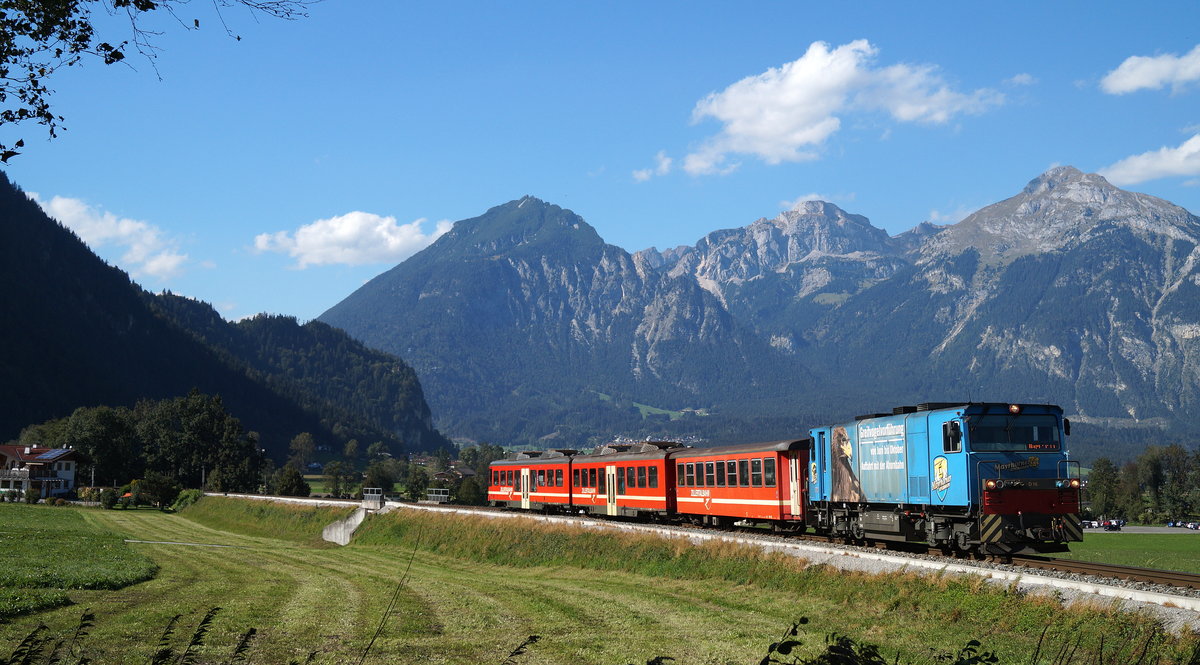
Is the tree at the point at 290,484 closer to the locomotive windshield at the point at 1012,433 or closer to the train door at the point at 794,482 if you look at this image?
the train door at the point at 794,482

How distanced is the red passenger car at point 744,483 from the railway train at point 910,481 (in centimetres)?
4

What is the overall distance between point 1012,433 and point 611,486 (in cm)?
2699

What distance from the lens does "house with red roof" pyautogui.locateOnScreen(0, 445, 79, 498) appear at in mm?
123988

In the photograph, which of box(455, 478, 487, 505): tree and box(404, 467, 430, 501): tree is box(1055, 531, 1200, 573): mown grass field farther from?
box(404, 467, 430, 501): tree

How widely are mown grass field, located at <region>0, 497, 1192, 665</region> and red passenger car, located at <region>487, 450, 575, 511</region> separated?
1759cm

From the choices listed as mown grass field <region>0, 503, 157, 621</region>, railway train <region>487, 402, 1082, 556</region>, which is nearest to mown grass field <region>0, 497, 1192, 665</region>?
mown grass field <region>0, 503, 157, 621</region>

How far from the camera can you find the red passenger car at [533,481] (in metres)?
55.3

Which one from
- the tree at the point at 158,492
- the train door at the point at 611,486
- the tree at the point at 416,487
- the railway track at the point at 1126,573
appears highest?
the train door at the point at 611,486

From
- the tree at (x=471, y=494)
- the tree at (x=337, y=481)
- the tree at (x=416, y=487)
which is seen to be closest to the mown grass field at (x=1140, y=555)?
the tree at (x=471, y=494)

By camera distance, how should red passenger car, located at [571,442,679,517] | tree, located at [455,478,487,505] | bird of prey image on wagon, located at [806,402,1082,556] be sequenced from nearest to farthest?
bird of prey image on wagon, located at [806,402,1082,556]
red passenger car, located at [571,442,679,517]
tree, located at [455,478,487,505]

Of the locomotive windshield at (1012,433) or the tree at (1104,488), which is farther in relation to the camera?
the tree at (1104,488)

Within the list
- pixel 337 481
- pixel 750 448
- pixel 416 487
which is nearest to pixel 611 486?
pixel 750 448

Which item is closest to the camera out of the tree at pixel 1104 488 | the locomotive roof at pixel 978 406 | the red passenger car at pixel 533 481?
the locomotive roof at pixel 978 406

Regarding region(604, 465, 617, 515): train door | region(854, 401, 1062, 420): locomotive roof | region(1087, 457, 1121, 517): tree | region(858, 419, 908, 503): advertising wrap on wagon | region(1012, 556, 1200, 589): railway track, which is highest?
region(854, 401, 1062, 420): locomotive roof
